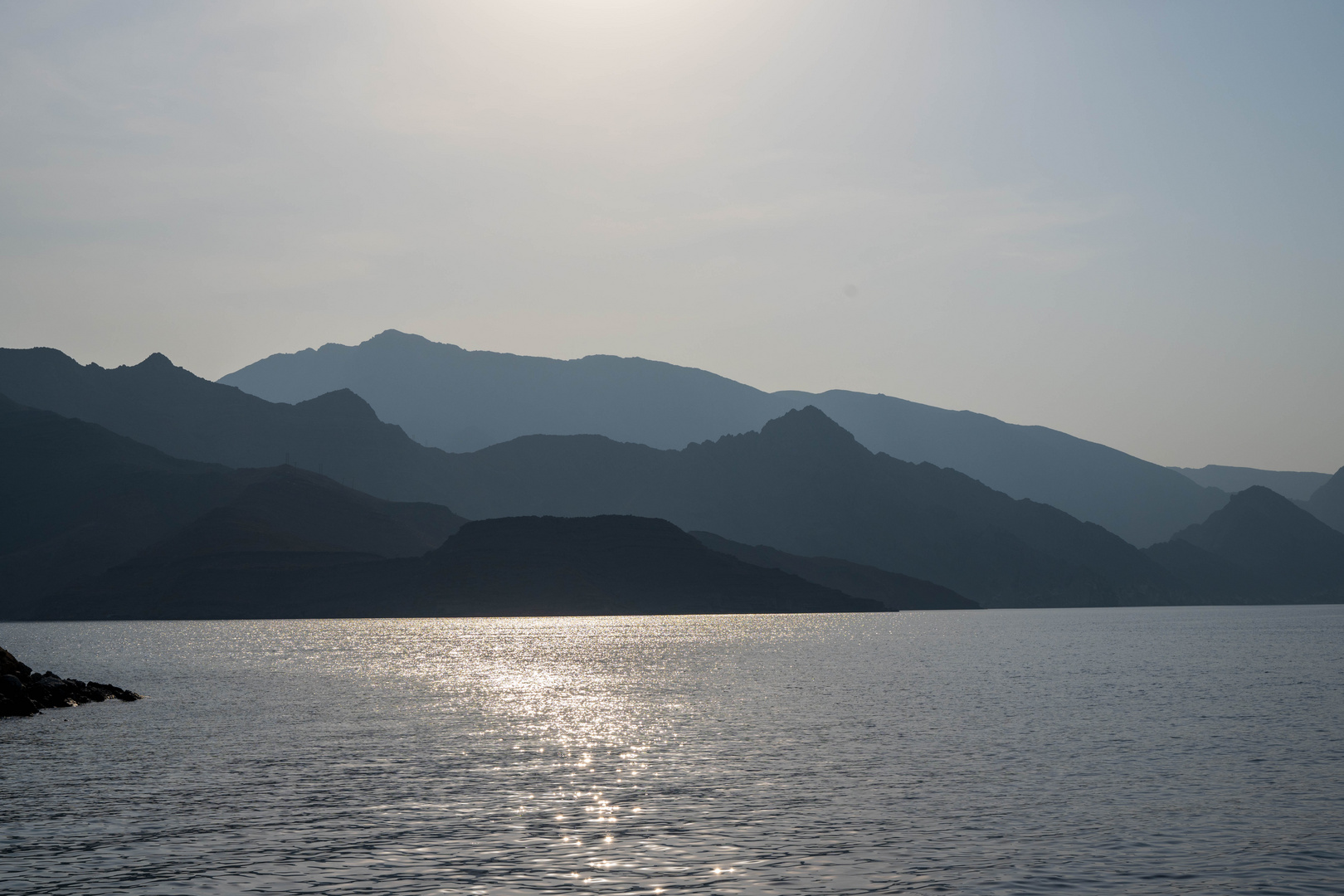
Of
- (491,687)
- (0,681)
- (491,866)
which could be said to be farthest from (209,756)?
(491,687)

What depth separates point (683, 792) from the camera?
48.7m

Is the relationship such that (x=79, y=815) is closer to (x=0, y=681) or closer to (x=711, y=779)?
(x=711, y=779)

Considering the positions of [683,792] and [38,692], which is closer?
[683,792]

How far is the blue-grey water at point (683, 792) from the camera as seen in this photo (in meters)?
34.0

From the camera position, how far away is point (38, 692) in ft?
Result: 301

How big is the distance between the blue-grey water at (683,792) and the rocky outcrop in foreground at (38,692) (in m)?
2.73

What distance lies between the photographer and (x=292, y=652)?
182 meters

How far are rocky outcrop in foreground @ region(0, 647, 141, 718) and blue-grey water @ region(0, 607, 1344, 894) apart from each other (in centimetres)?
273

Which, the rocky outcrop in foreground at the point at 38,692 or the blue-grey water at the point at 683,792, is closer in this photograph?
the blue-grey water at the point at 683,792

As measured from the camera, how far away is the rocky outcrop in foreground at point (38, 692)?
281ft

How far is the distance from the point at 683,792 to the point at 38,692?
68.0 metres

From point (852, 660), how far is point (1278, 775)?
356 feet

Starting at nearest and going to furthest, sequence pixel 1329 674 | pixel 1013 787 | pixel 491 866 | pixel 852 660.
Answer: pixel 491 866 < pixel 1013 787 < pixel 1329 674 < pixel 852 660

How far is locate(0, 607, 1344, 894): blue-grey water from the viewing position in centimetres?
3403
